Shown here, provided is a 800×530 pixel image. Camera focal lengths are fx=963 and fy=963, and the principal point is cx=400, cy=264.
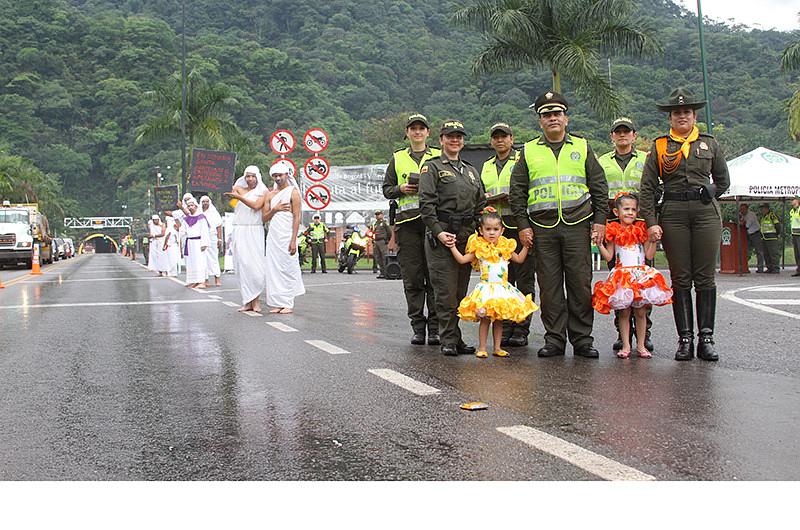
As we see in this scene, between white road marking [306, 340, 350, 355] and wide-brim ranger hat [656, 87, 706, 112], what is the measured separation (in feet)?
10.8

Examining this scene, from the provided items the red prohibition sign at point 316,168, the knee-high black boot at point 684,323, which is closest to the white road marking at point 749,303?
the knee-high black boot at point 684,323

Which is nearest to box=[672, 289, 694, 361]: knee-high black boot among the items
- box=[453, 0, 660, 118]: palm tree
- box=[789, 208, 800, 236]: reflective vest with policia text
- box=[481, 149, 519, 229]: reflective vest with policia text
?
box=[481, 149, 519, 229]: reflective vest with policia text

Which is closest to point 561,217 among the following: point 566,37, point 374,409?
point 374,409

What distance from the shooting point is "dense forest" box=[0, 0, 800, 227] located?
63.2 metres

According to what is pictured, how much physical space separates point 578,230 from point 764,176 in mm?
15002

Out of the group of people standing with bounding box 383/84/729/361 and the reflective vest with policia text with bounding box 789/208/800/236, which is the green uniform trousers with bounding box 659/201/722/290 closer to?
the group of people standing with bounding box 383/84/729/361

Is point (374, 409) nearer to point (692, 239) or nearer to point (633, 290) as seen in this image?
point (633, 290)

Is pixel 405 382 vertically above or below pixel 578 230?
below

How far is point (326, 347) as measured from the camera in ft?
27.8

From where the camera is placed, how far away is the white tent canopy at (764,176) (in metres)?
20.9

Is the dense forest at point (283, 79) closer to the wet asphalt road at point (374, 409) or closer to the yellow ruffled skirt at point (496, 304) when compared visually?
the yellow ruffled skirt at point (496, 304)

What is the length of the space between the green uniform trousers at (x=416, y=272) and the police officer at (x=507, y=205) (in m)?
0.71
